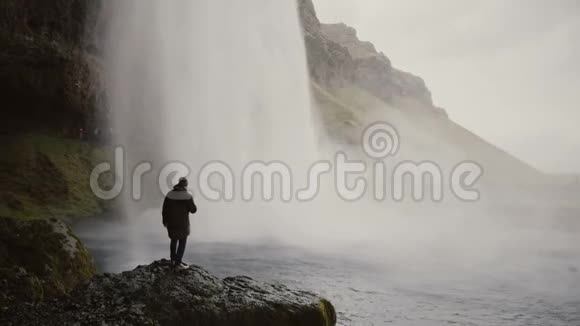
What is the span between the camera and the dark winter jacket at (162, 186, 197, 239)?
337 inches

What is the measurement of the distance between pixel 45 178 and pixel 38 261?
69.6 feet

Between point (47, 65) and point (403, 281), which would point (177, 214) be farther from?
point (47, 65)

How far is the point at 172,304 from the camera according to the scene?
7.77m

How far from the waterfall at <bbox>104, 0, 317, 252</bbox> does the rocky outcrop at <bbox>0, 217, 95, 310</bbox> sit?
2101 centimetres

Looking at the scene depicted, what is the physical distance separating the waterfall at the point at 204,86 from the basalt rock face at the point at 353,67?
59.6 m

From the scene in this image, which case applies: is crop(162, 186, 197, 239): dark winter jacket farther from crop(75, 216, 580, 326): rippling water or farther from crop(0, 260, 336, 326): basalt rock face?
crop(75, 216, 580, 326): rippling water

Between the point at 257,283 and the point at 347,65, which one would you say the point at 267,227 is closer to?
the point at 257,283

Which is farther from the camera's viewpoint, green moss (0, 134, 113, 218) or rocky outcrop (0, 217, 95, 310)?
green moss (0, 134, 113, 218)

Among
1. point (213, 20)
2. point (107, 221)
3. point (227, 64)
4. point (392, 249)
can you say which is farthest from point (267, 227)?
point (213, 20)

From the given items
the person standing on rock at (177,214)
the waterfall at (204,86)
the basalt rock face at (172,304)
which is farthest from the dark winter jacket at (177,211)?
the waterfall at (204,86)

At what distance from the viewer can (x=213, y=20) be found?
116ft

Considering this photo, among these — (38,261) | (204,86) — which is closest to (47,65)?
(204,86)

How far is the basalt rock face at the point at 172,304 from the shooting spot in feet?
24.0

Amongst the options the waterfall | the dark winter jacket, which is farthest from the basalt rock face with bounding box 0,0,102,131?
the dark winter jacket
